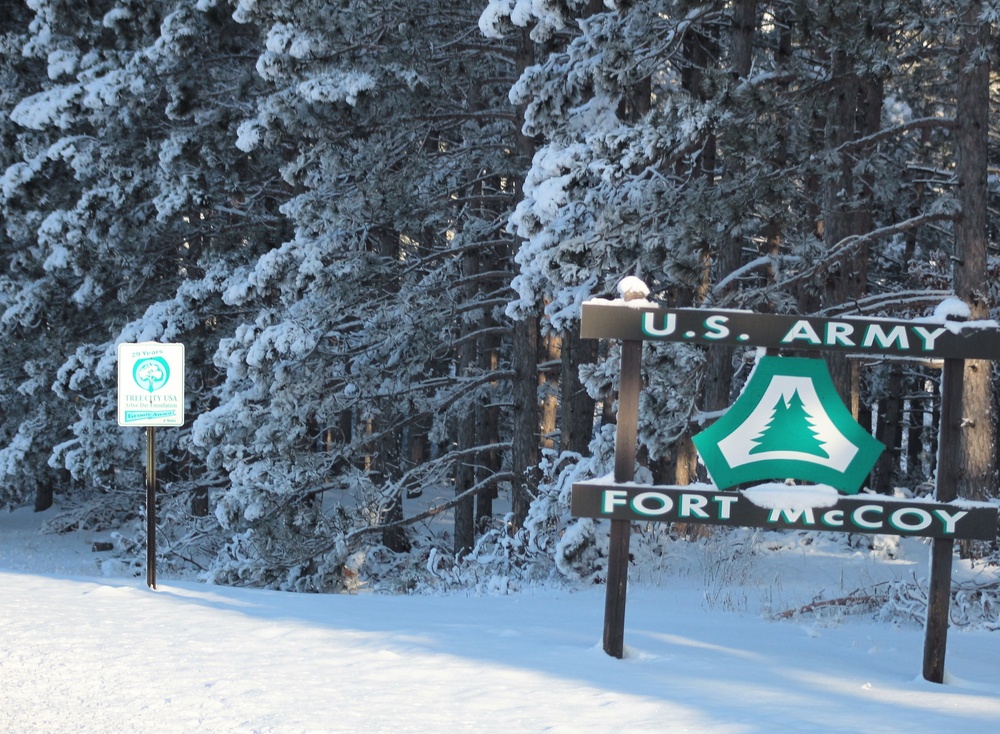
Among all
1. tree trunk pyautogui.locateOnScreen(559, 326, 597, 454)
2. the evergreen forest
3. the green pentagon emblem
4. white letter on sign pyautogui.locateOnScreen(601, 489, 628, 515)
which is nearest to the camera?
the green pentagon emblem

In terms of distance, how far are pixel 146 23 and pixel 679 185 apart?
11.6 m

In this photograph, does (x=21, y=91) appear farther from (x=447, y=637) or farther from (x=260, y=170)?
(x=447, y=637)

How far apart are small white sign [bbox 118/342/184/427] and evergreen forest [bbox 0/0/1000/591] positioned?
3.73 meters

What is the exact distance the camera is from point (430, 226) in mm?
19594

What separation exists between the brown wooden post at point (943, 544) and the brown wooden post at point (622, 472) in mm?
1632

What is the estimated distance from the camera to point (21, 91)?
23.3m

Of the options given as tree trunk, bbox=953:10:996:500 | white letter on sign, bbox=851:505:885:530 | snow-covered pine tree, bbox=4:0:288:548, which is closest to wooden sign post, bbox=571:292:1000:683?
white letter on sign, bbox=851:505:885:530

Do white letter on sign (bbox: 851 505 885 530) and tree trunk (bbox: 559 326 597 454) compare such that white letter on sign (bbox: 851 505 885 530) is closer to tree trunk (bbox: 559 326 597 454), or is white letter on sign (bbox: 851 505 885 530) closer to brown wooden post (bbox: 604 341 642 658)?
brown wooden post (bbox: 604 341 642 658)

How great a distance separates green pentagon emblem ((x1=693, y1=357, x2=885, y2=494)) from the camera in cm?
624

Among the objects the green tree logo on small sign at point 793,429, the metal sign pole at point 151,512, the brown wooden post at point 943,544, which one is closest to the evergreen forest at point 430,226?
the metal sign pole at point 151,512

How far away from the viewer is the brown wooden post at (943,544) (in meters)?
6.19

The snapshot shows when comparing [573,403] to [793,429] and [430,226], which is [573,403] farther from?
[793,429]

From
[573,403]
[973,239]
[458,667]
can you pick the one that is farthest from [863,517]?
[573,403]

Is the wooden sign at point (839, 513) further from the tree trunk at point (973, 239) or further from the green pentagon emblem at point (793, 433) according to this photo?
the tree trunk at point (973, 239)
